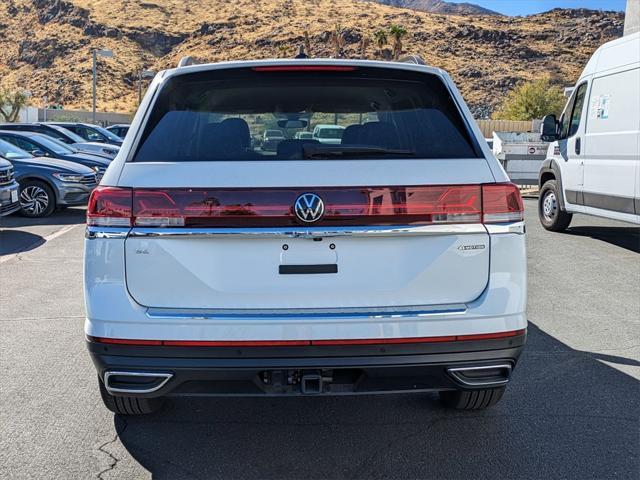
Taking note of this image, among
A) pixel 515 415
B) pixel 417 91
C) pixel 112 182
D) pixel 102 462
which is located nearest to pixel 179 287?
pixel 112 182

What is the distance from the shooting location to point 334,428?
3.96m

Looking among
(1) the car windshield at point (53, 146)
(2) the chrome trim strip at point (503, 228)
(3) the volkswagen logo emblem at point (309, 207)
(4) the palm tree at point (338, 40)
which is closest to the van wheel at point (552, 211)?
(2) the chrome trim strip at point (503, 228)

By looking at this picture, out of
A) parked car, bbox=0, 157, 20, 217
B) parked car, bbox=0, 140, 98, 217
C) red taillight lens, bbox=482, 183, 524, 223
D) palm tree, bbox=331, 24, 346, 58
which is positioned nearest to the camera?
red taillight lens, bbox=482, 183, 524, 223

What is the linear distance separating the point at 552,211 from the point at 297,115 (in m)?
8.72

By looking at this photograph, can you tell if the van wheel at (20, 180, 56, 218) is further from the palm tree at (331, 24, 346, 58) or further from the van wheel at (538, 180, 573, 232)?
the palm tree at (331, 24, 346, 58)

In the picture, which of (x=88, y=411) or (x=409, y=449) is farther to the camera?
(x=88, y=411)

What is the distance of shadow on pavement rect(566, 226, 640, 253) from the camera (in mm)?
10547

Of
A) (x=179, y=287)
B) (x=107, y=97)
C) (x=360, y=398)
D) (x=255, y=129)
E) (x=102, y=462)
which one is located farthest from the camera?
(x=107, y=97)

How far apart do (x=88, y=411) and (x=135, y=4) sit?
111846 mm

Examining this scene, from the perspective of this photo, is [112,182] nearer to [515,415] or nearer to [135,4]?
[515,415]

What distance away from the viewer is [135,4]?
106312 mm

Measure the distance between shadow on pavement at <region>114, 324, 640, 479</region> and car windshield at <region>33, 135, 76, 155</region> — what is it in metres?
12.6

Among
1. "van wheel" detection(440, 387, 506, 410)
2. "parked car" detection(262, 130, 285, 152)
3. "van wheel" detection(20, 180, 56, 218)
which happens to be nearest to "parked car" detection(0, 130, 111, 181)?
"van wheel" detection(20, 180, 56, 218)

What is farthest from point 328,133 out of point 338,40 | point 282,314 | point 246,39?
point 246,39
